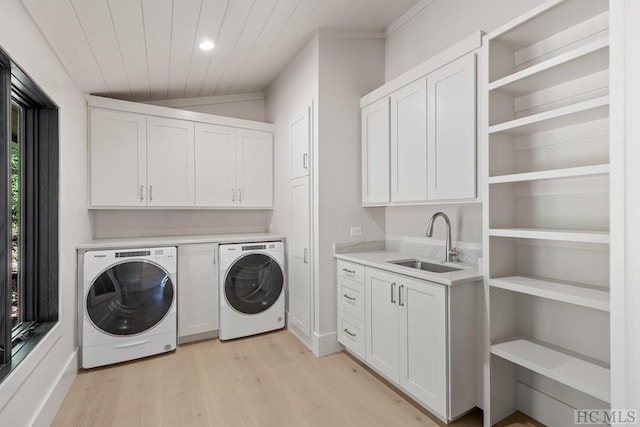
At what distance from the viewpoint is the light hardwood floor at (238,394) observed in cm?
191

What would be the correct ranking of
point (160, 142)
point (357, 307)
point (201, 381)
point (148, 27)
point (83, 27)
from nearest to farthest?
1. point (83, 27)
2. point (148, 27)
3. point (201, 381)
4. point (357, 307)
5. point (160, 142)

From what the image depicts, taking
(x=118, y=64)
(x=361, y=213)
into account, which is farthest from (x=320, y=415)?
(x=118, y=64)

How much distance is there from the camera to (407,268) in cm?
206

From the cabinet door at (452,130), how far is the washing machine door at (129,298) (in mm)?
2368

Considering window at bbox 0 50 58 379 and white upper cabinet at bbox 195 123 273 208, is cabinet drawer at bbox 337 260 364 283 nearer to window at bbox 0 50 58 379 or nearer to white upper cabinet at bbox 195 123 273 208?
white upper cabinet at bbox 195 123 273 208

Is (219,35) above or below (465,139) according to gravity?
above

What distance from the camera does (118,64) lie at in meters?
2.53

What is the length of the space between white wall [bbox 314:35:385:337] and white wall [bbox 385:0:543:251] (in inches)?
9.1

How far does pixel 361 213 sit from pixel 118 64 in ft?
7.68

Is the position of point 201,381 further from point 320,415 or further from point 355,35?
point 355,35

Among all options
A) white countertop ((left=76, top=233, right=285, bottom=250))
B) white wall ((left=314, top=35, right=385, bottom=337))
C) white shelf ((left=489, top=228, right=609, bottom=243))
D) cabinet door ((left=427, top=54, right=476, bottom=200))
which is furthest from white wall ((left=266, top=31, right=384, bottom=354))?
white shelf ((left=489, top=228, right=609, bottom=243))

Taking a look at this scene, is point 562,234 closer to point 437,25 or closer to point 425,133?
point 425,133

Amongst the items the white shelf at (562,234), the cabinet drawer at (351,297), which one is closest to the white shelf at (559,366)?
the white shelf at (562,234)

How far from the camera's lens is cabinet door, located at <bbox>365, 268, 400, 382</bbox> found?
2.12 m
